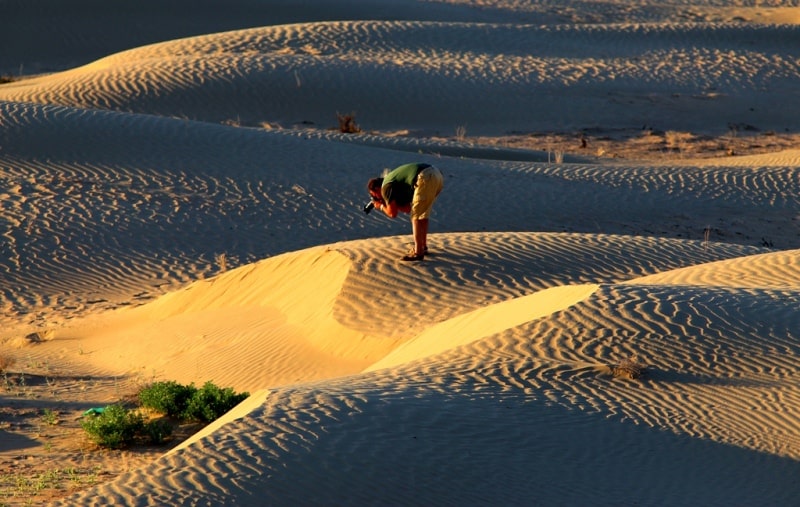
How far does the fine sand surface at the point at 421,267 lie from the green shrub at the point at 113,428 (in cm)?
18

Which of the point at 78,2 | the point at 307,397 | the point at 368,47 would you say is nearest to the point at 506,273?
the point at 307,397

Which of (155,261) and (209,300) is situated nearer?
(209,300)

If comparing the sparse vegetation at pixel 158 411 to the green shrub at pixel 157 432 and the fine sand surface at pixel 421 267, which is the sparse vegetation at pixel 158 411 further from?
the fine sand surface at pixel 421 267

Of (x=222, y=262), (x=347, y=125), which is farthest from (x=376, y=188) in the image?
(x=347, y=125)

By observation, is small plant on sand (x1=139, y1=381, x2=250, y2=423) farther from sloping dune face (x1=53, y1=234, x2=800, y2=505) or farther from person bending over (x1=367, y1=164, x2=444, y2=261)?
person bending over (x1=367, y1=164, x2=444, y2=261)

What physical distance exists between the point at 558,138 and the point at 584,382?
18.8m

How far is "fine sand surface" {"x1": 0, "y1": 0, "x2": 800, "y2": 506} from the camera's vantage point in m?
7.04

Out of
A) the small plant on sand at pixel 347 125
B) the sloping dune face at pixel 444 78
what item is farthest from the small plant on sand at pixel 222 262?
the sloping dune face at pixel 444 78

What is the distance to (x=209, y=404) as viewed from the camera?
9.28 m

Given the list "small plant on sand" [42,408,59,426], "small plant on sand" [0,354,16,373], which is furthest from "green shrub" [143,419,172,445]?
"small plant on sand" [0,354,16,373]

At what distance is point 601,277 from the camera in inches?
513

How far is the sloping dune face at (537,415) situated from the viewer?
6.49 m

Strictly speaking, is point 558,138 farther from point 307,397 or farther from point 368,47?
point 307,397

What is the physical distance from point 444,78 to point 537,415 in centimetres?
2275
